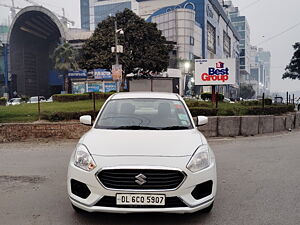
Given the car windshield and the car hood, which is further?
the car windshield

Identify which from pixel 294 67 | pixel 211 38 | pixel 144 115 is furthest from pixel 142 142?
pixel 211 38

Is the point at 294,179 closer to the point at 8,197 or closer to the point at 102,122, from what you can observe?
the point at 102,122

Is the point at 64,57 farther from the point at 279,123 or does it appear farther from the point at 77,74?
the point at 279,123

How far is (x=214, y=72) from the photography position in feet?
43.2

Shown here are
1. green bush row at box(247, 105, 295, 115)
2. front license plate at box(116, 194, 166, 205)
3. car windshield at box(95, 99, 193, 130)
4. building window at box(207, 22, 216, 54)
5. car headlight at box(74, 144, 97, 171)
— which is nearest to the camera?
front license plate at box(116, 194, 166, 205)

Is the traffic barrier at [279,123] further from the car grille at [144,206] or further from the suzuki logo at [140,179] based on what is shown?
the suzuki logo at [140,179]

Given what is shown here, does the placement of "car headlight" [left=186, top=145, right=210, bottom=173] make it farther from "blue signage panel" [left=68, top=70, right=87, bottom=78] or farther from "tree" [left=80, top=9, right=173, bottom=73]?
"blue signage panel" [left=68, top=70, right=87, bottom=78]

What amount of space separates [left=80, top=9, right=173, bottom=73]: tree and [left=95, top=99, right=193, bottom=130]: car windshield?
23.5 meters

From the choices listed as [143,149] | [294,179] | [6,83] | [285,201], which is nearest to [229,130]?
[294,179]

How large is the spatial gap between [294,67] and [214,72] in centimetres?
3886

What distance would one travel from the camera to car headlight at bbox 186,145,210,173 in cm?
305

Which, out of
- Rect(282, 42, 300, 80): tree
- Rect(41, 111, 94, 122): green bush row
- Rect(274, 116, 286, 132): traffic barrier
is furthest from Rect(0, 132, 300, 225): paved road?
Rect(282, 42, 300, 80): tree

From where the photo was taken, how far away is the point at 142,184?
289cm

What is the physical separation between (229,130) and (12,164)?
694 cm
